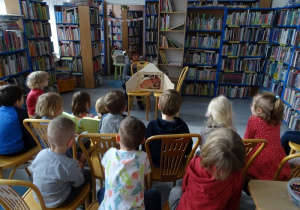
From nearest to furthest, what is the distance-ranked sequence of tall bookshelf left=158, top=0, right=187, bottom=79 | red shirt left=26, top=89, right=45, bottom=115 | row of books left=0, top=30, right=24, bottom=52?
red shirt left=26, top=89, right=45, bottom=115, row of books left=0, top=30, right=24, bottom=52, tall bookshelf left=158, top=0, right=187, bottom=79

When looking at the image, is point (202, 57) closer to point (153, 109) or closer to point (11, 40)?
point (153, 109)

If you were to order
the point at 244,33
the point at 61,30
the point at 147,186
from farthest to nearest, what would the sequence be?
the point at 61,30
the point at 244,33
the point at 147,186

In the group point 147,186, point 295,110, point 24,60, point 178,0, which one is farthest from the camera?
point 178,0

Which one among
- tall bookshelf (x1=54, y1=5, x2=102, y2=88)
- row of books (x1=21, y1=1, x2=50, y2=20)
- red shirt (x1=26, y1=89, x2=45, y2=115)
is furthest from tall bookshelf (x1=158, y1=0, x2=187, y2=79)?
red shirt (x1=26, y1=89, x2=45, y2=115)

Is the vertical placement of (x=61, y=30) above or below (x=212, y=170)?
above

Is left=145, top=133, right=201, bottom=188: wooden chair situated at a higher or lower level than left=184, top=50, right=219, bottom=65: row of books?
lower

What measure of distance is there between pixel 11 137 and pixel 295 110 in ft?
12.6

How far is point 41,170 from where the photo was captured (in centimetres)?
111

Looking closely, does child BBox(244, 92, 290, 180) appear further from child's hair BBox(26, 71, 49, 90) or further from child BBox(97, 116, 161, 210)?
child's hair BBox(26, 71, 49, 90)

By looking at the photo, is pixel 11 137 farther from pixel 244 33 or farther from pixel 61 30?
pixel 244 33

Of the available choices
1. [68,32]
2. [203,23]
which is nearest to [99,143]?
[203,23]

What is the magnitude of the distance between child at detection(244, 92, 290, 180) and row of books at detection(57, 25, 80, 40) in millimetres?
4489

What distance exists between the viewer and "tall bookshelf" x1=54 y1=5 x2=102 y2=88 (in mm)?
4691

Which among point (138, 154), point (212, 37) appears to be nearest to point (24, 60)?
point (138, 154)
